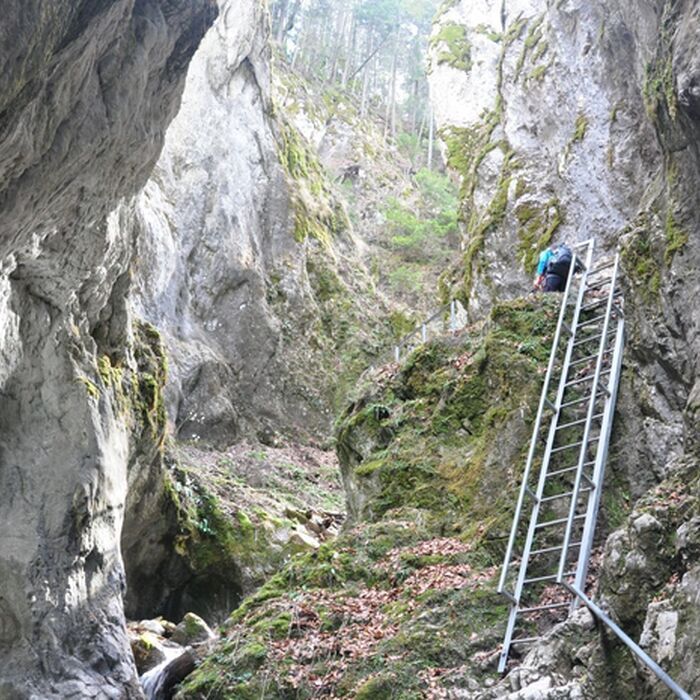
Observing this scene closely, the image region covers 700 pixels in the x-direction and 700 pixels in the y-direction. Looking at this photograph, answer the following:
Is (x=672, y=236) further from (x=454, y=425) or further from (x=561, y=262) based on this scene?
(x=561, y=262)

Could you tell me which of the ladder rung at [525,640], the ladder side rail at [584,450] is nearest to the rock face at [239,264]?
the ladder side rail at [584,450]

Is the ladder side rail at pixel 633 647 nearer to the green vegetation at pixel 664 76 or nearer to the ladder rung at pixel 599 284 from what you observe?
the green vegetation at pixel 664 76

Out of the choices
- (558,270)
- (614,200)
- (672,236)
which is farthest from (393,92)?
(672,236)

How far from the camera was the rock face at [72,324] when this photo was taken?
6820 mm

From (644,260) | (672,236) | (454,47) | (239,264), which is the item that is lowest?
(672,236)

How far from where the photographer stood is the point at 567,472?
9.18m

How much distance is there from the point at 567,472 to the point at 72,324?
6706 millimetres

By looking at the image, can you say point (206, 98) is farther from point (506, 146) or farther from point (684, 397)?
point (684, 397)

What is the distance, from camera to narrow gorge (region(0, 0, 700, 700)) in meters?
6.35

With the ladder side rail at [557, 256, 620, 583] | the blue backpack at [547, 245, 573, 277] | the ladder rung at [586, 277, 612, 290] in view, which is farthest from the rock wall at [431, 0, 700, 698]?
the blue backpack at [547, 245, 573, 277]

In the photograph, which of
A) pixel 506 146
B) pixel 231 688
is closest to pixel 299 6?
pixel 506 146

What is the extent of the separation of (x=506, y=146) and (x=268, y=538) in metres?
12.3

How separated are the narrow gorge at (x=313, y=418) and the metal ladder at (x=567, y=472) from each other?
0.81 feet

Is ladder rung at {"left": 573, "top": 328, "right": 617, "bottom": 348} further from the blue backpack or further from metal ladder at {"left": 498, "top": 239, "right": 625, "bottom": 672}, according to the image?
the blue backpack
